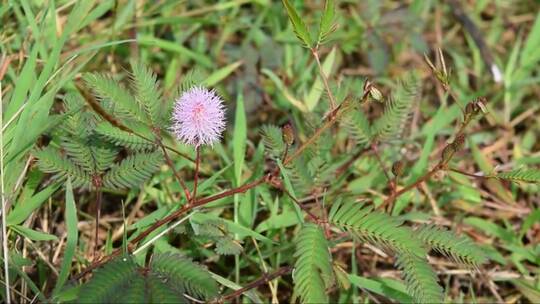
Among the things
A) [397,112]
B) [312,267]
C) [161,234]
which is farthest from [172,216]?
[397,112]

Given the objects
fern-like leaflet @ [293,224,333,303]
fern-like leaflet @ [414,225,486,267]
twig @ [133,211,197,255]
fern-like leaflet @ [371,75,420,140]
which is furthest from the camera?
fern-like leaflet @ [371,75,420,140]

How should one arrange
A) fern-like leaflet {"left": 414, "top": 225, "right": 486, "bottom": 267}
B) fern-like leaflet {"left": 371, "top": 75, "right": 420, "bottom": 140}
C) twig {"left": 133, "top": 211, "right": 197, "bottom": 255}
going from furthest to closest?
fern-like leaflet {"left": 371, "top": 75, "right": 420, "bottom": 140}, twig {"left": 133, "top": 211, "right": 197, "bottom": 255}, fern-like leaflet {"left": 414, "top": 225, "right": 486, "bottom": 267}

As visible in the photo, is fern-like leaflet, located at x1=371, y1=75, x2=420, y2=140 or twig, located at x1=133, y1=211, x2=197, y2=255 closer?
twig, located at x1=133, y1=211, x2=197, y2=255

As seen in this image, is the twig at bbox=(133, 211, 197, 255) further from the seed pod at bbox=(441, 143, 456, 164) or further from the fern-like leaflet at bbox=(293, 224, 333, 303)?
the seed pod at bbox=(441, 143, 456, 164)

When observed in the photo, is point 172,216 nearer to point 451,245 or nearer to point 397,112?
point 451,245

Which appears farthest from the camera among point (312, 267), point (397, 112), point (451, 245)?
point (397, 112)

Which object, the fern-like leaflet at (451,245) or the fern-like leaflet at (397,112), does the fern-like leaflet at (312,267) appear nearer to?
the fern-like leaflet at (451,245)

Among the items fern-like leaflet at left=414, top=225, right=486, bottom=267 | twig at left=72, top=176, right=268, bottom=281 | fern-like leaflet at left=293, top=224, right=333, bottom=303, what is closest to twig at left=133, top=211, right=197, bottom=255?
twig at left=72, top=176, right=268, bottom=281

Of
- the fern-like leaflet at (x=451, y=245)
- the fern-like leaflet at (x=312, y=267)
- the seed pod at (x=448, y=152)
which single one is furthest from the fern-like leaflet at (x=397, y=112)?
the fern-like leaflet at (x=312, y=267)

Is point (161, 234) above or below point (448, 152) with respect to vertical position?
below

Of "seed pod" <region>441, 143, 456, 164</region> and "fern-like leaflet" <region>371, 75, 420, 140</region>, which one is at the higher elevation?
"fern-like leaflet" <region>371, 75, 420, 140</region>

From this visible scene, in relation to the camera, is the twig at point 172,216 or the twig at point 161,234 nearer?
the twig at point 172,216

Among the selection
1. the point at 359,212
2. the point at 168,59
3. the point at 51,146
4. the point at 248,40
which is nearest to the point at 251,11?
the point at 248,40
